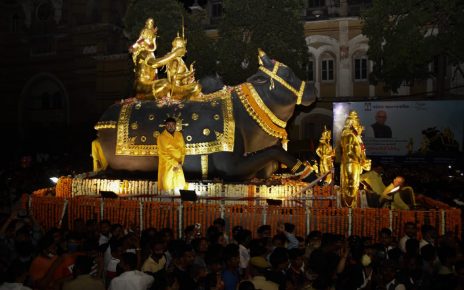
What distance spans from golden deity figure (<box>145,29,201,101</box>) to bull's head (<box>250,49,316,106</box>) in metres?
1.62

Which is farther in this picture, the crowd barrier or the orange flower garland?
the orange flower garland

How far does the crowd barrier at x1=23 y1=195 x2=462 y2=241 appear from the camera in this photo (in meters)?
8.99

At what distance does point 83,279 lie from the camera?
16.4ft

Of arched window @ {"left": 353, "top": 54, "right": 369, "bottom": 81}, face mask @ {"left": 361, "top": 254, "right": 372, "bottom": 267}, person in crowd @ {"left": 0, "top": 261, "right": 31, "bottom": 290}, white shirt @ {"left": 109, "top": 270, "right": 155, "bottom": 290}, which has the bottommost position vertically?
face mask @ {"left": 361, "top": 254, "right": 372, "bottom": 267}

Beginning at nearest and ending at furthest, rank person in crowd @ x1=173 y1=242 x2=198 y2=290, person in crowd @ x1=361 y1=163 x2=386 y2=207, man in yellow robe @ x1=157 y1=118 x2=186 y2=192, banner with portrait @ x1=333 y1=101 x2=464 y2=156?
person in crowd @ x1=173 y1=242 x2=198 y2=290 → man in yellow robe @ x1=157 y1=118 x2=186 y2=192 → person in crowd @ x1=361 y1=163 x2=386 y2=207 → banner with portrait @ x1=333 y1=101 x2=464 y2=156

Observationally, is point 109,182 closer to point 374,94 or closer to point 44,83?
point 374,94

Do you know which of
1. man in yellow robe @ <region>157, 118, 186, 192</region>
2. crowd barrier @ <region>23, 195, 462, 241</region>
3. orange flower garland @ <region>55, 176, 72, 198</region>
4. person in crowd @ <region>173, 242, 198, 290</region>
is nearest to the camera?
person in crowd @ <region>173, 242, 198, 290</region>

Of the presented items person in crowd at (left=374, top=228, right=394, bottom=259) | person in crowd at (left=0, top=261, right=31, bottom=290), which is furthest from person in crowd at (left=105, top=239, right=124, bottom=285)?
person in crowd at (left=374, top=228, right=394, bottom=259)

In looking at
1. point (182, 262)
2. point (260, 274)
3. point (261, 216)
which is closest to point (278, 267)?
point (260, 274)

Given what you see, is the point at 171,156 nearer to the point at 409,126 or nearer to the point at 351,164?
the point at 351,164

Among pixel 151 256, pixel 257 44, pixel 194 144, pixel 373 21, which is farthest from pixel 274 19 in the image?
pixel 151 256

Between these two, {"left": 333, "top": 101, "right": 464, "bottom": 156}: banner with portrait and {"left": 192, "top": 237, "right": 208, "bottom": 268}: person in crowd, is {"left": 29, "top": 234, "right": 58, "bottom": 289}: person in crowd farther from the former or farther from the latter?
{"left": 333, "top": 101, "right": 464, "bottom": 156}: banner with portrait

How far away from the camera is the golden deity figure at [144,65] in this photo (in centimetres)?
1230

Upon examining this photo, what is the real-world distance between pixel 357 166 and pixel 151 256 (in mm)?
5558
